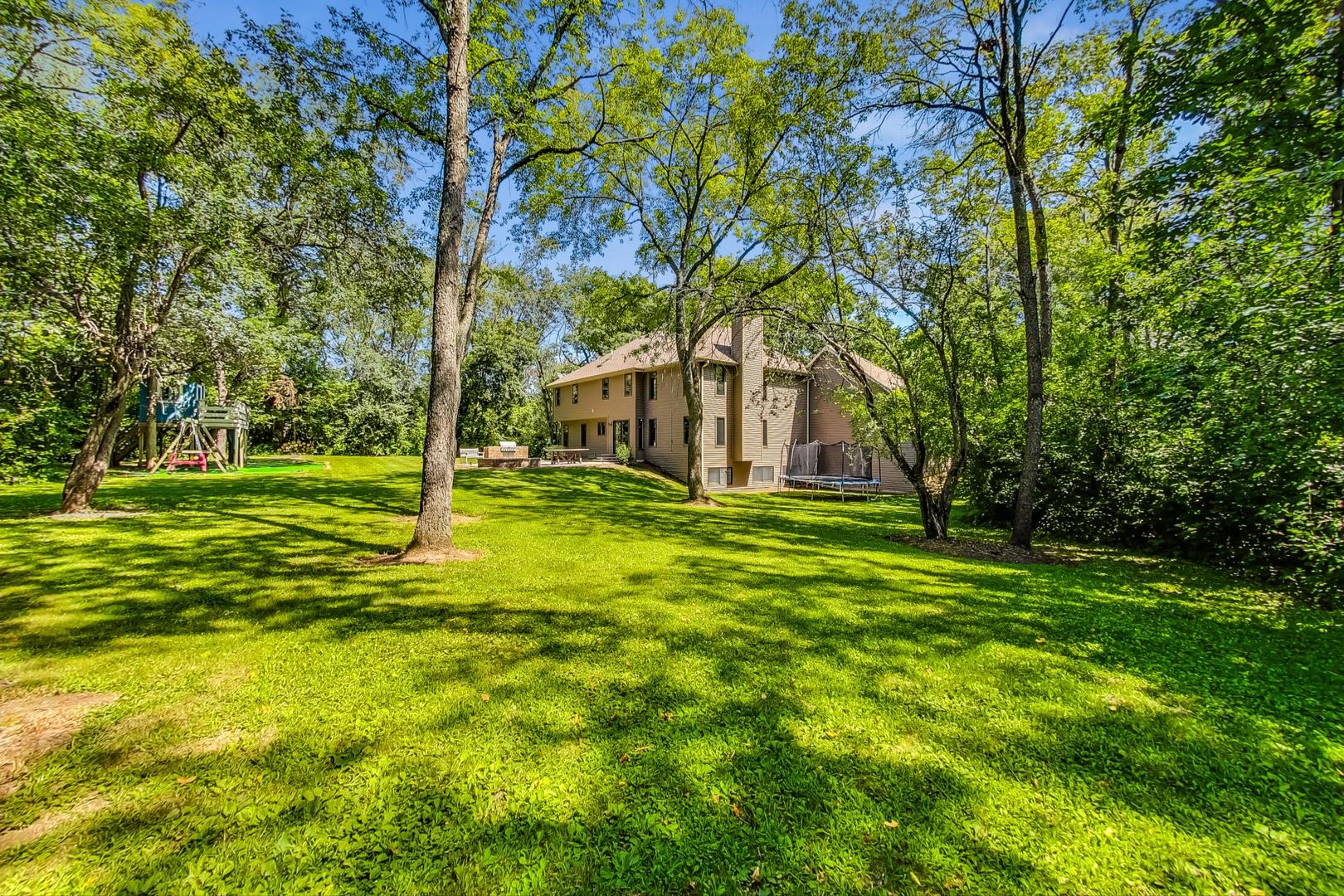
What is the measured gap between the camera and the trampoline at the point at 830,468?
72.5 ft

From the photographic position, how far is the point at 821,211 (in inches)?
440

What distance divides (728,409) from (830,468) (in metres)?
6.60

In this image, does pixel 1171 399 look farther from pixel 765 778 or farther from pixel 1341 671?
pixel 765 778

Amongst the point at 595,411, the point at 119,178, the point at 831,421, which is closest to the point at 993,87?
the point at 119,178

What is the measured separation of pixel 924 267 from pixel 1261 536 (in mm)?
6217

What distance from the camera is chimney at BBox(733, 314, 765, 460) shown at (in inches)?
907

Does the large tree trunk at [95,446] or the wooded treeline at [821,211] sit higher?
the wooded treeline at [821,211]

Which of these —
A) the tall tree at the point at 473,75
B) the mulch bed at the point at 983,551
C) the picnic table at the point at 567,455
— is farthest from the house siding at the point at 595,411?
the mulch bed at the point at 983,551

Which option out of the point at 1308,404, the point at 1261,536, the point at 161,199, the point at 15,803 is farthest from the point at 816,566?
the point at 161,199

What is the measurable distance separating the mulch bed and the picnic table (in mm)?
18807

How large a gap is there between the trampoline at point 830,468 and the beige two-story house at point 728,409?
0.38 m

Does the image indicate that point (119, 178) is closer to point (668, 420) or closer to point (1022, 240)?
point (1022, 240)

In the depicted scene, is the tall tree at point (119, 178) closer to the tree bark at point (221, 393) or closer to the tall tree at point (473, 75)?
the tall tree at point (473, 75)

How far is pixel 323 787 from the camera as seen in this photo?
243cm
